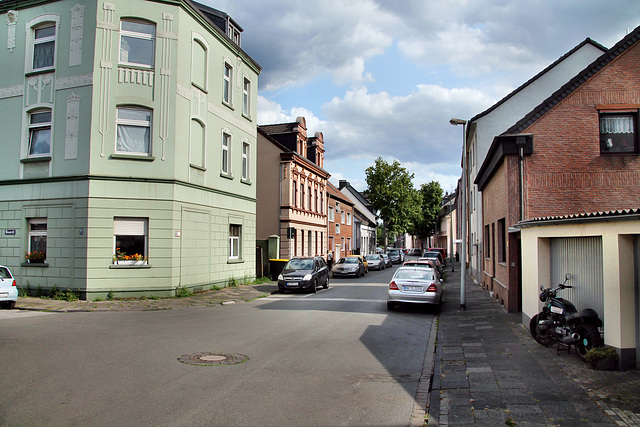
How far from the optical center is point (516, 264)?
14344 mm

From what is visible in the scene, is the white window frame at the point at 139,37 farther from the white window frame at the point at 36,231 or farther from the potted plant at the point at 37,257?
the potted plant at the point at 37,257

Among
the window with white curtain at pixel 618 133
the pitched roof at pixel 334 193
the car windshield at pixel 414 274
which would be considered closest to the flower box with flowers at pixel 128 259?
the car windshield at pixel 414 274

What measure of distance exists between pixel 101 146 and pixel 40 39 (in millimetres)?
5278

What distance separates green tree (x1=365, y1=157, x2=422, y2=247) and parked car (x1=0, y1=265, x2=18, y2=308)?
171 ft

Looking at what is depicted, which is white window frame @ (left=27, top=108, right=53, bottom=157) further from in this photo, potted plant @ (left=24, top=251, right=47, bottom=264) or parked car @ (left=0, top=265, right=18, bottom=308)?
parked car @ (left=0, top=265, right=18, bottom=308)

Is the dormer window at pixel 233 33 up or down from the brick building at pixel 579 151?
up

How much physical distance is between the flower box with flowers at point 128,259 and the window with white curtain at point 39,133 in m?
4.73

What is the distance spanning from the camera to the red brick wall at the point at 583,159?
562 inches

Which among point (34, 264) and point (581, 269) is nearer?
point (581, 269)

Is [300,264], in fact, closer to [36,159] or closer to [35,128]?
[36,159]

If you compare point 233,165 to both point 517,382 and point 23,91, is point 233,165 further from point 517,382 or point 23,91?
point 517,382

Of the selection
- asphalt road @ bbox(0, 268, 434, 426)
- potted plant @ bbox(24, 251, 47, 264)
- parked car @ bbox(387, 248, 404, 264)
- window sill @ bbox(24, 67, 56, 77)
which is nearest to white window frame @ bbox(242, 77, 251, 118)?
window sill @ bbox(24, 67, 56, 77)

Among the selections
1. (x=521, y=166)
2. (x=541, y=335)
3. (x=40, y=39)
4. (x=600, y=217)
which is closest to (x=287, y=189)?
(x=40, y=39)

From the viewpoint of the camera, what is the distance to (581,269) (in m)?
9.17
